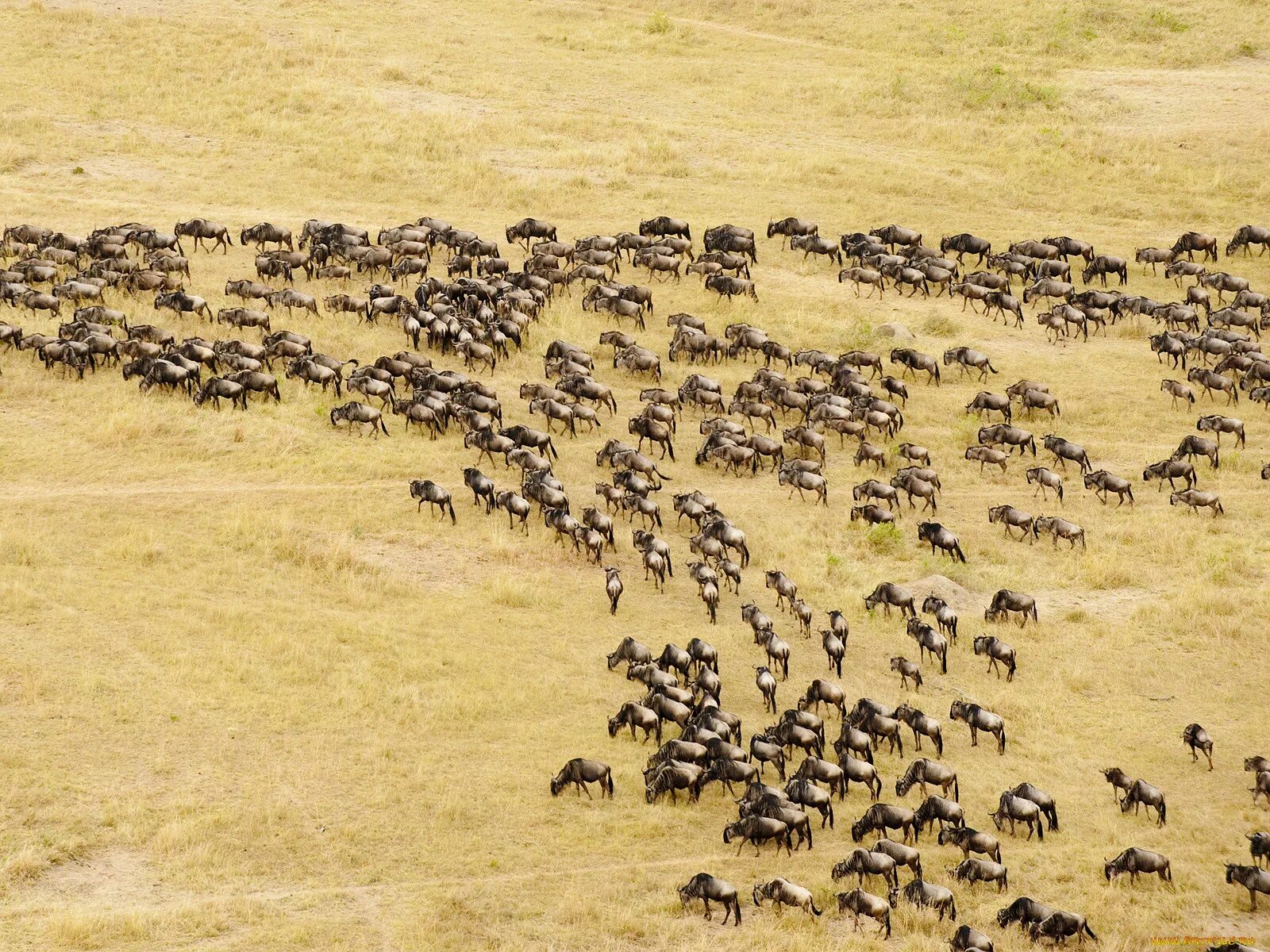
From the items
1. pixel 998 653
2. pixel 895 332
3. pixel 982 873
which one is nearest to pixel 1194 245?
pixel 895 332

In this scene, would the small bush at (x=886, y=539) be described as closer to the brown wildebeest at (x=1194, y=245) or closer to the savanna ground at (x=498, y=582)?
the savanna ground at (x=498, y=582)

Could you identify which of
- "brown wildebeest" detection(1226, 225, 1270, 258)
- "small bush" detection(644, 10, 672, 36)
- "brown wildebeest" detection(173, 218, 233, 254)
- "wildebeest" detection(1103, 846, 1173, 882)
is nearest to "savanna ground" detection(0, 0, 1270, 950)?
"wildebeest" detection(1103, 846, 1173, 882)

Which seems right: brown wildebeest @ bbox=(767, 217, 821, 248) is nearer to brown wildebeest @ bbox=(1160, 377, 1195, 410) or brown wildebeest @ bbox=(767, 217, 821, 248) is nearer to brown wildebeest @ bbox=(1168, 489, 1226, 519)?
brown wildebeest @ bbox=(1160, 377, 1195, 410)

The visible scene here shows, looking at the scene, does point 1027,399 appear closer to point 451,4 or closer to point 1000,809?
point 1000,809

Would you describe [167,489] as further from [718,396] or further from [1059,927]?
[1059,927]

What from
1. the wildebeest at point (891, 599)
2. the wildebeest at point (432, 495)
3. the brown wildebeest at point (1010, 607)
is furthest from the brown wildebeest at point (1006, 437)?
the wildebeest at point (432, 495)

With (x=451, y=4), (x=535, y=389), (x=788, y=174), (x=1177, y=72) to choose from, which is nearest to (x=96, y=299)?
(x=535, y=389)
